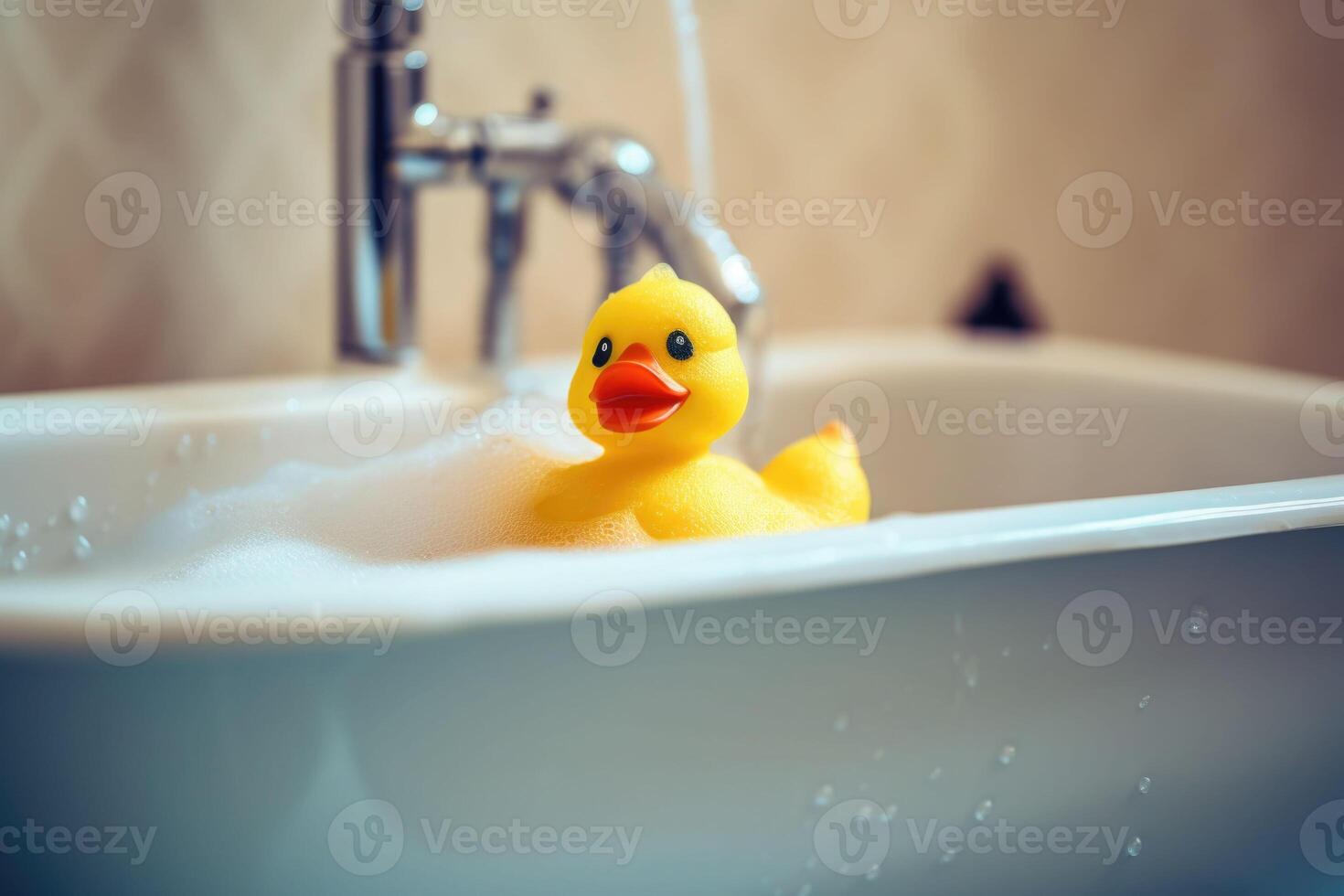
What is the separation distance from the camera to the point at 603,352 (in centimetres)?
62

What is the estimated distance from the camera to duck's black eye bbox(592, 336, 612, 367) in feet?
2.04

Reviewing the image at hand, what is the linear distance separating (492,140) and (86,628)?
0.53 m

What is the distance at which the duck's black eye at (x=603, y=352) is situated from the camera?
0.62 m

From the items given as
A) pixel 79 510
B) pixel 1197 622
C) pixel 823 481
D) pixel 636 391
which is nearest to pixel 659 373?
pixel 636 391

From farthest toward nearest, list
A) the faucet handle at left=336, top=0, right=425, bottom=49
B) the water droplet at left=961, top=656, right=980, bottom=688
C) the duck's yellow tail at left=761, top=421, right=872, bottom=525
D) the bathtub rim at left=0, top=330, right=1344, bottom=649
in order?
the faucet handle at left=336, top=0, right=425, bottom=49
the duck's yellow tail at left=761, top=421, right=872, bottom=525
the water droplet at left=961, top=656, right=980, bottom=688
the bathtub rim at left=0, top=330, right=1344, bottom=649

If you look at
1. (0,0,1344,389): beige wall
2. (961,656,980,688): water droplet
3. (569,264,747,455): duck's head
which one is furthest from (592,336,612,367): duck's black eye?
(0,0,1344,389): beige wall

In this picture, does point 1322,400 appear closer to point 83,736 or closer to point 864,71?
point 864,71

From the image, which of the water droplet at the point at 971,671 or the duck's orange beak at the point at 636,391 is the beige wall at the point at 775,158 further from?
the water droplet at the point at 971,671

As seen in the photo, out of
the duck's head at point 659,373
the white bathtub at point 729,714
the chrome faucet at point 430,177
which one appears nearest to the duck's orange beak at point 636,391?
the duck's head at point 659,373

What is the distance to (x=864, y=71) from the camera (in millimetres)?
1210

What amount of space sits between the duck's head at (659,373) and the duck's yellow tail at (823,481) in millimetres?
54

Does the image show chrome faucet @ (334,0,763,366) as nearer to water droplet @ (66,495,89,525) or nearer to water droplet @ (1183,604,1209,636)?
water droplet @ (66,495,89,525)

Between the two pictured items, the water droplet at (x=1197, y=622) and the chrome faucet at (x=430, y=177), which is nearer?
the water droplet at (x=1197, y=622)

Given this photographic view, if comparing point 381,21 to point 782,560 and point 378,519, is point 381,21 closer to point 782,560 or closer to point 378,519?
point 378,519
